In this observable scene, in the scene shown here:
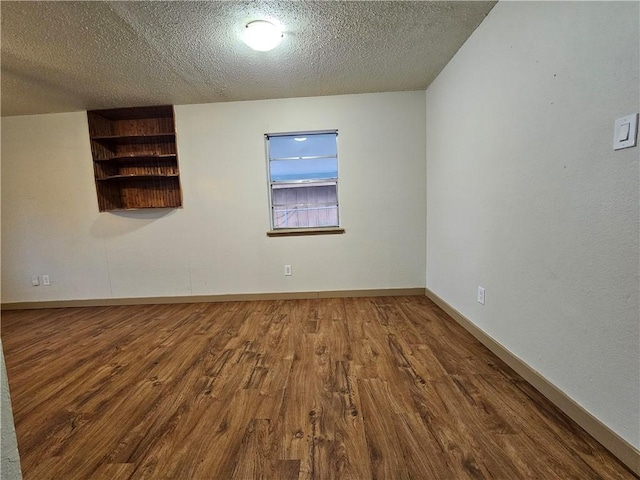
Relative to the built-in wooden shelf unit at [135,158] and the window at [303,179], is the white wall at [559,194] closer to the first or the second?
the window at [303,179]

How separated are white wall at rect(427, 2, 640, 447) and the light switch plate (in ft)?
0.09

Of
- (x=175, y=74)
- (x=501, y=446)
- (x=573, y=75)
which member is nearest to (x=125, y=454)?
(x=501, y=446)

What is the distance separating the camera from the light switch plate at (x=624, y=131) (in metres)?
0.94

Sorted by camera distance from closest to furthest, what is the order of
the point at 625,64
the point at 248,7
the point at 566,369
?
the point at 625,64, the point at 566,369, the point at 248,7

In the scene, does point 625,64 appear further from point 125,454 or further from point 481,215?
point 125,454

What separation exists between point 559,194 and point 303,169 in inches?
93.1

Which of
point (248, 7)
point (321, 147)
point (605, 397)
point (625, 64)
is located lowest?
point (605, 397)

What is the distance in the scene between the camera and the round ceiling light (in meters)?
1.71

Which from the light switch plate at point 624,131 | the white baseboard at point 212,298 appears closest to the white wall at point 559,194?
the light switch plate at point 624,131

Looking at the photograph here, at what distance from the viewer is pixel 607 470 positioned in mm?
991

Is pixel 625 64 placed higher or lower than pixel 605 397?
higher

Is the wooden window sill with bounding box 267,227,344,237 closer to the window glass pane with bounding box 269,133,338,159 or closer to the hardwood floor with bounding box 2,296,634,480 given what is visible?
the window glass pane with bounding box 269,133,338,159

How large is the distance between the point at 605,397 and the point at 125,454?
2072 mm

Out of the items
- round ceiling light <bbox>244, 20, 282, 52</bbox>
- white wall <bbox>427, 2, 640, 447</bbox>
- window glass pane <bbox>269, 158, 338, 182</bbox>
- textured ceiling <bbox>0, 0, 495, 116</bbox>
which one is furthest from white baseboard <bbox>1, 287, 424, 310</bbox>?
round ceiling light <bbox>244, 20, 282, 52</bbox>
